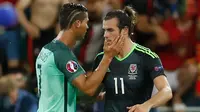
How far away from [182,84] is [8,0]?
9.80 feet

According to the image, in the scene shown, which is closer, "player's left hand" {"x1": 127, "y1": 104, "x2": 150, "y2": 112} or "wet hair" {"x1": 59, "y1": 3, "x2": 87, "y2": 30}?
"player's left hand" {"x1": 127, "y1": 104, "x2": 150, "y2": 112}

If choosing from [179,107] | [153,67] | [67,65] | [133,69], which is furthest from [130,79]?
[179,107]

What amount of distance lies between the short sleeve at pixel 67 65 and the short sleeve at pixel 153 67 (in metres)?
0.62

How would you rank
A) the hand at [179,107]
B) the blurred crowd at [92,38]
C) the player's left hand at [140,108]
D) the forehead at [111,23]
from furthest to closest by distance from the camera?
the blurred crowd at [92,38]
the hand at [179,107]
the forehead at [111,23]
the player's left hand at [140,108]

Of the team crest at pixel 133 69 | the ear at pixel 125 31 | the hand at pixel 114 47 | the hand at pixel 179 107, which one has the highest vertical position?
the ear at pixel 125 31

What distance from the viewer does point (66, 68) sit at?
5.45 m

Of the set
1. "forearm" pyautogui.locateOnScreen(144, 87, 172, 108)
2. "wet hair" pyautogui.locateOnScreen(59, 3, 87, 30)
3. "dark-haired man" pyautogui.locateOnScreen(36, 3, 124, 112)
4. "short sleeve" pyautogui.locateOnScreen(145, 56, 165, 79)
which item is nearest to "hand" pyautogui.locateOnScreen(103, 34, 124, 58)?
"dark-haired man" pyautogui.locateOnScreen(36, 3, 124, 112)

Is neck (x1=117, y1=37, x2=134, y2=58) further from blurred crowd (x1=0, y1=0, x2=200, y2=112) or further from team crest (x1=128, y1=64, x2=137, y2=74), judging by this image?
blurred crowd (x1=0, y1=0, x2=200, y2=112)

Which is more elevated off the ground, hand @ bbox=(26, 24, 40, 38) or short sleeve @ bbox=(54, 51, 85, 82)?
short sleeve @ bbox=(54, 51, 85, 82)

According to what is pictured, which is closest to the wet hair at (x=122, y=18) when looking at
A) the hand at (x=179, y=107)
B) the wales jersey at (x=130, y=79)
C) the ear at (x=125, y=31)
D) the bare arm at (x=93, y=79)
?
the ear at (x=125, y=31)

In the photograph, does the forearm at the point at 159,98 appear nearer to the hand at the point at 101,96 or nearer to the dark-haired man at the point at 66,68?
the dark-haired man at the point at 66,68

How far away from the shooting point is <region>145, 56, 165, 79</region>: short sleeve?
544 centimetres

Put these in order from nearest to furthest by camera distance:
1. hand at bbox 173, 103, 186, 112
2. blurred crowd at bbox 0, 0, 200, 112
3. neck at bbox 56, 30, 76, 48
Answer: neck at bbox 56, 30, 76, 48 → hand at bbox 173, 103, 186, 112 → blurred crowd at bbox 0, 0, 200, 112

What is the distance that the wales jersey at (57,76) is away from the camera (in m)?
5.47
